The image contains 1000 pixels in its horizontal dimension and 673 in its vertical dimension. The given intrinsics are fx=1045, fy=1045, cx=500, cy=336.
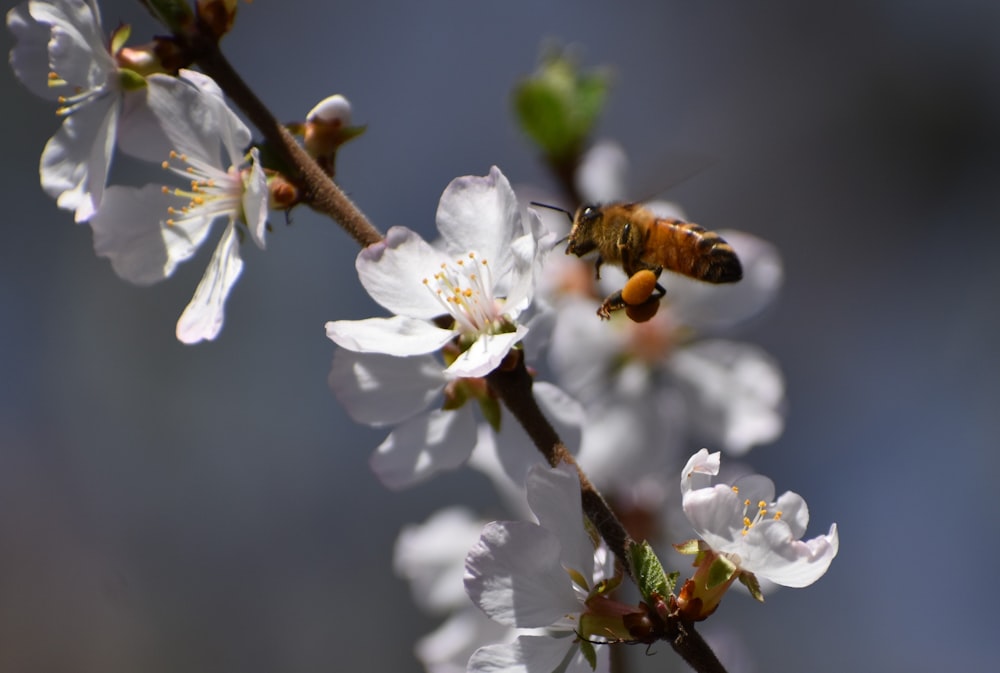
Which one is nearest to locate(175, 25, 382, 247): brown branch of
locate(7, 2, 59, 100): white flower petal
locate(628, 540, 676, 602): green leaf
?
locate(7, 2, 59, 100): white flower petal

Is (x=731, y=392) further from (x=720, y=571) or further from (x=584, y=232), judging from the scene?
(x=720, y=571)

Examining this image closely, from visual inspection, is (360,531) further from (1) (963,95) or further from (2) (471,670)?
(2) (471,670)

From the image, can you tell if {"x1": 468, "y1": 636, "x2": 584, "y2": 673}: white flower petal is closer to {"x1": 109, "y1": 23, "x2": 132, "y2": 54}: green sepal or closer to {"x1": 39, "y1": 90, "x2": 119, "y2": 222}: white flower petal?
A: {"x1": 39, "y1": 90, "x2": 119, "y2": 222}: white flower petal

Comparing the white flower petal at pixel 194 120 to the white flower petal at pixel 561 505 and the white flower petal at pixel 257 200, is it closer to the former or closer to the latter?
the white flower petal at pixel 257 200

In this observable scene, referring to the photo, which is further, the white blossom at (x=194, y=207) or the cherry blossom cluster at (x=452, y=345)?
the white blossom at (x=194, y=207)

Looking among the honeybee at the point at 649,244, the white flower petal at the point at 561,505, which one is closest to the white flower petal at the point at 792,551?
the white flower petal at the point at 561,505

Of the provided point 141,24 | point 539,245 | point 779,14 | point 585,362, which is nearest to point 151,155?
point 539,245
